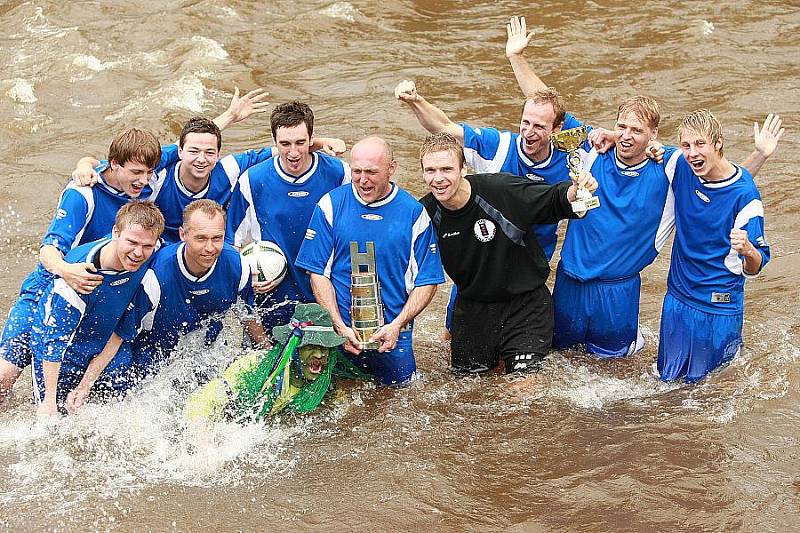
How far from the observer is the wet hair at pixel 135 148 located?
6.57m

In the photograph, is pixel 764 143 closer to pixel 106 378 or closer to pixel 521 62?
pixel 521 62

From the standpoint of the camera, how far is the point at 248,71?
14.8 m

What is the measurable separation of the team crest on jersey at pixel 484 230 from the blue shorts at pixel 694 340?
55.1 inches

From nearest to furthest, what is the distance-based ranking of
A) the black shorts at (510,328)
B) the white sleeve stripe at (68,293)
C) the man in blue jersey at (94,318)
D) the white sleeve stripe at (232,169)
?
the man in blue jersey at (94,318) → the white sleeve stripe at (68,293) → the black shorts at (510,328) → the white sleeve stripe at (232,169)

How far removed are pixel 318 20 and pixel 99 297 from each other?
10.9 meters

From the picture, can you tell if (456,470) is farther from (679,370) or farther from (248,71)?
(248,71)

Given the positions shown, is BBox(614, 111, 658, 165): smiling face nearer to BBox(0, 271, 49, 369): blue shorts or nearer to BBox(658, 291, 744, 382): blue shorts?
BBox(658, 291, 744, 382): blue shorts

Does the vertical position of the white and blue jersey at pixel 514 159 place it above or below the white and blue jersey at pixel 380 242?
above

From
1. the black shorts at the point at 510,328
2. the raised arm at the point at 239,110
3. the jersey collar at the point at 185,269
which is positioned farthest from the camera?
the raised arm at the point at 239,110

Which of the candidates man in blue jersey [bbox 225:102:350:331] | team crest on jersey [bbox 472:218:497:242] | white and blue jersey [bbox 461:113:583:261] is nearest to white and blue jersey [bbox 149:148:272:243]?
man in blue jersey [bbox 225:102:350:331]

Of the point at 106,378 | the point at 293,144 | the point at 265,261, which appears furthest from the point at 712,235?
the point at 106,378

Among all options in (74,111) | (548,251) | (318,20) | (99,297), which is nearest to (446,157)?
(548,251)

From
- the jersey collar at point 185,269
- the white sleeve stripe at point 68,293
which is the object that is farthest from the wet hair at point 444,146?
the white sleeve stripe at point 68,293

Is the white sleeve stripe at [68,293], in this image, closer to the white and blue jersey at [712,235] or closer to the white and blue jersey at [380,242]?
the white and blue jersey at [380,242]
